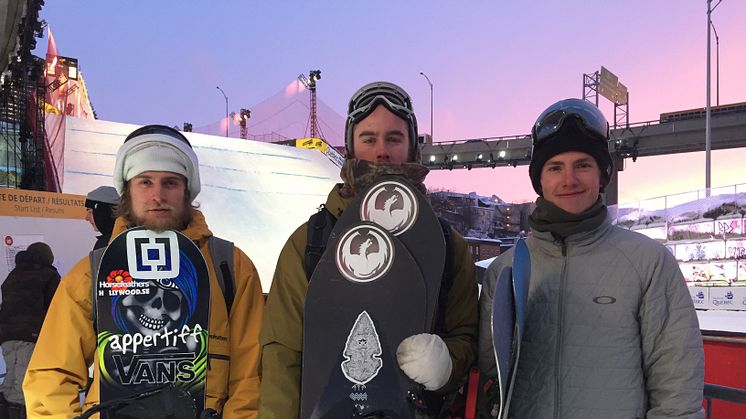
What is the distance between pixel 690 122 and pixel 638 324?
29.9 metres

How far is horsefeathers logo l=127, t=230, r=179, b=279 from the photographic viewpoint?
5.35ft

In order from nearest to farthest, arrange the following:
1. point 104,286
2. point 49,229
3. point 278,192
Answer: point 104,286
point 49,229
point 278,192

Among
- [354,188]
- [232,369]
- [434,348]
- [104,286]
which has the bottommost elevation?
[232,369]

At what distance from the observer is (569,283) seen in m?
1.46

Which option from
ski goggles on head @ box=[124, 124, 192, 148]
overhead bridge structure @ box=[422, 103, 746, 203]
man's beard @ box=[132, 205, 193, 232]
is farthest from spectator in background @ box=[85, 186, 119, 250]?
overhead bridge structure @ box=[422, 103, 746, 203]

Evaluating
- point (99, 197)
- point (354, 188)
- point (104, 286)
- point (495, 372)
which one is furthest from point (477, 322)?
point (99, 197)

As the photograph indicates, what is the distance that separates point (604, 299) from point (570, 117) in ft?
1.88

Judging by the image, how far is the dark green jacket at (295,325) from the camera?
1.42 meters

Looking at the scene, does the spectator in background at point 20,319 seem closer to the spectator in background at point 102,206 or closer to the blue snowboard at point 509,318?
the spectator in background at point 102,206

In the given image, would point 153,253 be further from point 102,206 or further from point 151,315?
point 102,206

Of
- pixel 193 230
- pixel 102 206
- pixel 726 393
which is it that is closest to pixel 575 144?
pixel 193 230

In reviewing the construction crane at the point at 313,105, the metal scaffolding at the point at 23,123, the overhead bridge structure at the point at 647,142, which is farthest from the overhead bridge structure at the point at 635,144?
the metal scaffolding at the point at 23,123

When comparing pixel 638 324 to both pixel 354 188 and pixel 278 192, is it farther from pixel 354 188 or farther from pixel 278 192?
pixel 278 192

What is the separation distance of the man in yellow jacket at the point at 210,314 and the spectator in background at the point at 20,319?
3.07m
